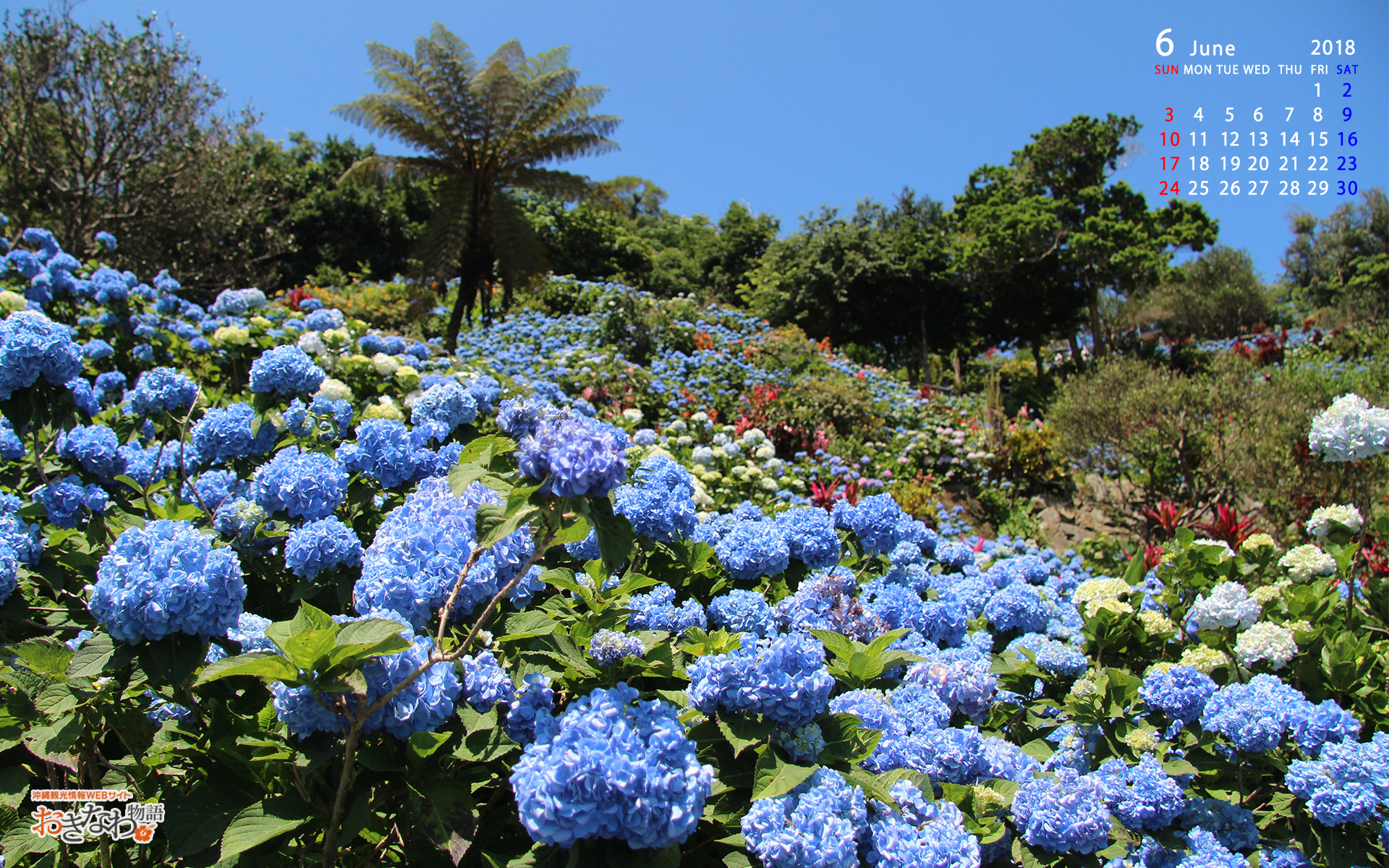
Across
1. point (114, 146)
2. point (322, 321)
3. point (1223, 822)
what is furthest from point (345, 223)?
point (1223, 822)

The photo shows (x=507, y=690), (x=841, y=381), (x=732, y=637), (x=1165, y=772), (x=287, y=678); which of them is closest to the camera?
(x=287, y=678)

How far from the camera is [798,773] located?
1188 millimetres

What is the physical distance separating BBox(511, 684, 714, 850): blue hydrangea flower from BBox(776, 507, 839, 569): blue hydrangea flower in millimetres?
1220

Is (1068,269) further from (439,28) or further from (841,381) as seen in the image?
(439,28)

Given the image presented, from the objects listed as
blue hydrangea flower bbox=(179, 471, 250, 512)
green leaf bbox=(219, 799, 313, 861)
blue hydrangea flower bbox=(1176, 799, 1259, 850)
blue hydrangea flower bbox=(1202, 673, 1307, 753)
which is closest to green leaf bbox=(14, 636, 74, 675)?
green leaf bbox=(219, 799, 313, 861)

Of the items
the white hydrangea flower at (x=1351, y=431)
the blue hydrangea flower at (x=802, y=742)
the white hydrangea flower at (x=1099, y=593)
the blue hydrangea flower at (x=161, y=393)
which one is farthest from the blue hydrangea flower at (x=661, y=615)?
the white hydrangea flower at (x=1351, y=431)

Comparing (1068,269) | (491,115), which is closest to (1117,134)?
(1068,269)

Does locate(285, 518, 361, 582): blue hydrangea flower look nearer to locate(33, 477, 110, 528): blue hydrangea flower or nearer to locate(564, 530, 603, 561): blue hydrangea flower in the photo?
locate(564, 530, 603, 561): blue hydrangea flower

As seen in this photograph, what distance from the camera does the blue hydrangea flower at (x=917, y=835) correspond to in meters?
1.18

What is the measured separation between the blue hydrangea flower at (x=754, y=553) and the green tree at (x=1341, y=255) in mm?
31584

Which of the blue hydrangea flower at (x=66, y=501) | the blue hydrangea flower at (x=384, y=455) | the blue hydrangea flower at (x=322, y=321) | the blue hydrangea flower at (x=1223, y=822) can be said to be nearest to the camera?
the blue hydrangea flower at (x=1223, y=822)

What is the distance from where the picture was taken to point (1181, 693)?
6.04 feet

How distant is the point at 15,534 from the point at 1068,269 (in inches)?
921

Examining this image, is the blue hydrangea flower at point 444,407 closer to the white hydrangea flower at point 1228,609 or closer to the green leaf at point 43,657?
the green leaf at point 43,657
